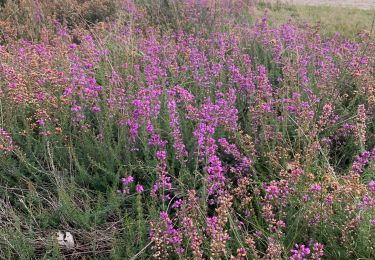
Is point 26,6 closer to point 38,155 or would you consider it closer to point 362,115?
point 38,155

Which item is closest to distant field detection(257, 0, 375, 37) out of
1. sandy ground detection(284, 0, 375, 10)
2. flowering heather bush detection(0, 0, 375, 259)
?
sandy ground detection(284, 0, 375, 10)

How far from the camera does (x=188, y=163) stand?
286cm

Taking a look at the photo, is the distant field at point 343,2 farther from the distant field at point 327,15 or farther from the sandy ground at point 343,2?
the distant field at point 327,15

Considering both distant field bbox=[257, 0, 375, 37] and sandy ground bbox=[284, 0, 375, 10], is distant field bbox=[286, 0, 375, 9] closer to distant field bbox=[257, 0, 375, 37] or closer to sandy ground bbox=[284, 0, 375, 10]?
sandy ground bbox=[284, 0, 375, 10]

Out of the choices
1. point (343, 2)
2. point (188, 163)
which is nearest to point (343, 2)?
point (343, 2)

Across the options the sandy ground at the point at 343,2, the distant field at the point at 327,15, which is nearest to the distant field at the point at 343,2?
the sandy ground at the point at 343,2

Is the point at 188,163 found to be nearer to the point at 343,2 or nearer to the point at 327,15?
the point at 327,15

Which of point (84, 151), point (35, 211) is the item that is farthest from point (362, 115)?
point (35, 211)

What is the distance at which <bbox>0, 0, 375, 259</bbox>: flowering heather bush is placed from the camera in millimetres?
2045

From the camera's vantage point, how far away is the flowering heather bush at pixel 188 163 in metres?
2.04

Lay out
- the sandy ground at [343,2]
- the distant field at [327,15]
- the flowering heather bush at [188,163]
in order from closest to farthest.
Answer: the flowering heather bush at [188,163]
the distant field at [327,15]
the sandy ground at [343,2]

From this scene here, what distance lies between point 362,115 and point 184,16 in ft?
14.8

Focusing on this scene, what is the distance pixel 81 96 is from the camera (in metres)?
3.03

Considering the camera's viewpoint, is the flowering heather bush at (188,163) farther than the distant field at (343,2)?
No
